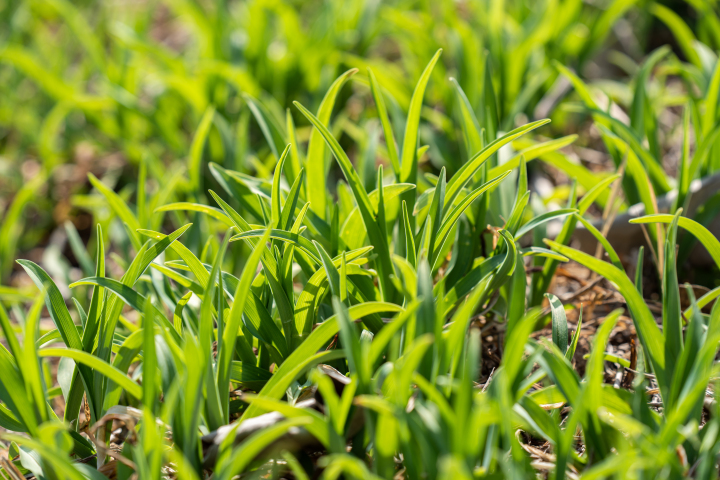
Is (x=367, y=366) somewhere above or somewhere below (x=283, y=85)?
below

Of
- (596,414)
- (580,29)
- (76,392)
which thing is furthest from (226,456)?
(580,29)

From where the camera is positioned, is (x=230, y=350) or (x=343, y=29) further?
(x=343, y=29)

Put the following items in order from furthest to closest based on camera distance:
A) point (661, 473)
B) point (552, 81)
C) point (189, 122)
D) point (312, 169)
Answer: point (189, 122) → point (552, 81) → point (312, 169) → point (661, 473)

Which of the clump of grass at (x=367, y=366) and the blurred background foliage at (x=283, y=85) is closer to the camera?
the clump of grass at (x=367, y=366)

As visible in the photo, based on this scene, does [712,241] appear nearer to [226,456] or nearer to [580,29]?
[226,456]

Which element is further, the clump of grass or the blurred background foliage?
the blurred background foliage

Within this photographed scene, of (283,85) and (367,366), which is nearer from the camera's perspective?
(367,366)

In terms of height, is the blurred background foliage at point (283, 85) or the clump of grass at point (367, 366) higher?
the blurred background foliage at point (283, 85)

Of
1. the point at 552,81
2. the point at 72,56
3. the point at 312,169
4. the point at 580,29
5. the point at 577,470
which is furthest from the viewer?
the point at 72,56

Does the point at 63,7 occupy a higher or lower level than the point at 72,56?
higher

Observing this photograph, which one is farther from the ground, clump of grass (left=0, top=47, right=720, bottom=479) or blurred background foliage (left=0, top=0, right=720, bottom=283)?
blurred background foliage (left=0, top=0, right=720, bottom=283)

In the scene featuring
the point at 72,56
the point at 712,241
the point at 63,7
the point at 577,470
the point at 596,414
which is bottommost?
the point at 577,470
